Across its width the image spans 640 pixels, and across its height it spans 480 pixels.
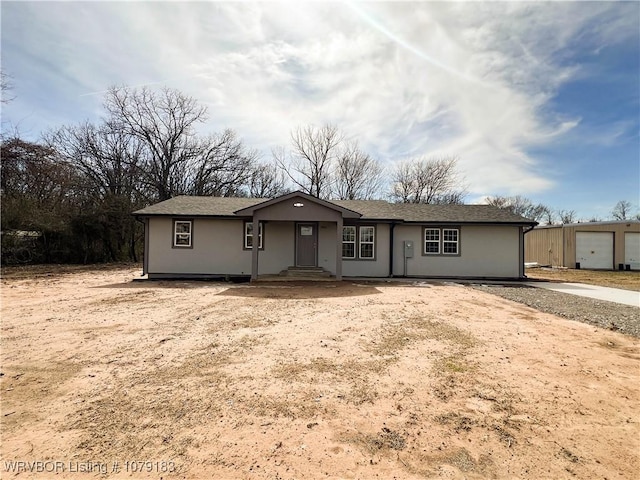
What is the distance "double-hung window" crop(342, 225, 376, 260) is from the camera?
47.0 feet

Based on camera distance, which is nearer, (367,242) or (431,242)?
(367,242)

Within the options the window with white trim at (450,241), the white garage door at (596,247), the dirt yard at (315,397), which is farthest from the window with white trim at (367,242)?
the white garage door at (596,247)

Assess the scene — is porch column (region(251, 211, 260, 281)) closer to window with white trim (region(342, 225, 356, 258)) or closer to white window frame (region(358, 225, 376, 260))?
window with white trim (region(342, 225, 356, 258))

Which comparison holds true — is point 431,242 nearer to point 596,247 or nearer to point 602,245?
point 596,247

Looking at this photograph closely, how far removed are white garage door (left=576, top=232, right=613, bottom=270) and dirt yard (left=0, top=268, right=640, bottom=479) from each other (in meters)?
18.9

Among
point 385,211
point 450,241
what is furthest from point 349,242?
point 450,241

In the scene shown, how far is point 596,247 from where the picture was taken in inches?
829

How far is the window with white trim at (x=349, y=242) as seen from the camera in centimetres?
1433

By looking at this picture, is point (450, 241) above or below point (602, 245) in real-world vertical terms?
above

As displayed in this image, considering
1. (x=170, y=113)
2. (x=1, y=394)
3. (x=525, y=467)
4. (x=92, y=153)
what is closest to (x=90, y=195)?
(x=92, y=153)

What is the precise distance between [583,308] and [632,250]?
61.7ft

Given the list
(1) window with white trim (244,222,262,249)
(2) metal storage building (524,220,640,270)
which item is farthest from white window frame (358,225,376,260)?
(2) metal storage building (524,220,640,270)

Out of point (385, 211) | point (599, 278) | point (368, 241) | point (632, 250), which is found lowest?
point (599, 278)

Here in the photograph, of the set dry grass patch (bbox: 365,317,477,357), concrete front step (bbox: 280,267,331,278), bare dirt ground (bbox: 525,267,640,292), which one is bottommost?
bare dirt ground (bbox: 525,267,640,292)
